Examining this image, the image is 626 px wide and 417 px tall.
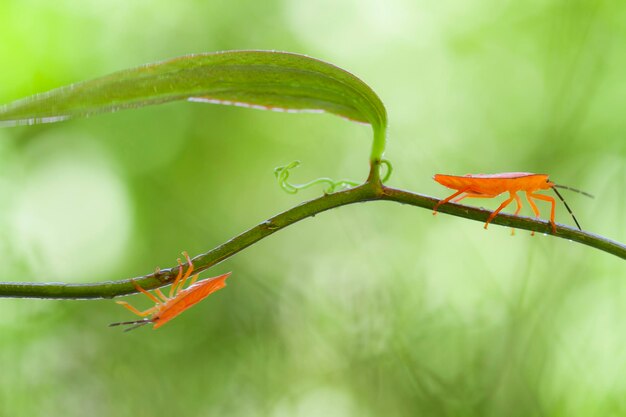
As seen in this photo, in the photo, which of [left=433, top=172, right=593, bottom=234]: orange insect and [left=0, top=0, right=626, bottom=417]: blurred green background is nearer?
[left=433, top=172, right=593, bottom=234]: orange insect

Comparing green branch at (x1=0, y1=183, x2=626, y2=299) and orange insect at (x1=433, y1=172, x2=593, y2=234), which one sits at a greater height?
orange insect at (x1=433, y1=172, x2=593, y2=234)

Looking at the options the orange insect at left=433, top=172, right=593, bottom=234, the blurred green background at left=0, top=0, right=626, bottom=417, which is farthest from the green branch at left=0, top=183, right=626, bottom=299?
the blurred green background at left=0, top=0, right=626, bottom=417

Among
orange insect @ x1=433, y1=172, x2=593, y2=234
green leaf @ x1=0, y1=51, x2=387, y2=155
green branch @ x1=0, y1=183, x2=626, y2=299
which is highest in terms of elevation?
green leaf @ x1=0, y1=51, x2=387, y2=155

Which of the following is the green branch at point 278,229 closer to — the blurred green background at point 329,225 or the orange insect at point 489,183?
the orange insect at point 489,183

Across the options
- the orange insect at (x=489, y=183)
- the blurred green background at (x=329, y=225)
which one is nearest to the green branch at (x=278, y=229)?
the orange insect at (x=489, y=183)

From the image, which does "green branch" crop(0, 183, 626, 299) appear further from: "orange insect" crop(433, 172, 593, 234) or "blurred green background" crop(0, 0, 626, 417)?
"blurred green background" crop(0, 0, 626, 417)
